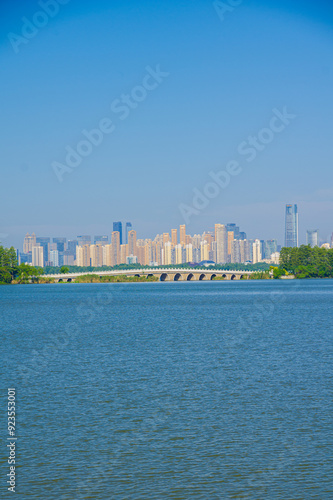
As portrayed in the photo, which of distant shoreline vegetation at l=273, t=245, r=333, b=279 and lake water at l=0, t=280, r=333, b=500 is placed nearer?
lake water at l=0, t=280, r=333, b=500

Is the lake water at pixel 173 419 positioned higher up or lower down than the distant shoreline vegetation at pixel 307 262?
lower down

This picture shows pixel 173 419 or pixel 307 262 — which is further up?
pixel 307 262

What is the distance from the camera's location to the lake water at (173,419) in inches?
444

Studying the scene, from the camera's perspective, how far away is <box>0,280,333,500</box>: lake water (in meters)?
11.3

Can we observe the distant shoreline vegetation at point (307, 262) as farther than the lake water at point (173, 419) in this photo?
Yes

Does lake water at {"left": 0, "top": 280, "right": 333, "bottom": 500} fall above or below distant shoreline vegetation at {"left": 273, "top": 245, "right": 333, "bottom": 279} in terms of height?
below

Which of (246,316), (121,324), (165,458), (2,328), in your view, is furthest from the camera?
(246,316)

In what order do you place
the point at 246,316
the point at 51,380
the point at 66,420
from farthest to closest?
the point at 246,316 < the point at 51,380 < the point at 66,420

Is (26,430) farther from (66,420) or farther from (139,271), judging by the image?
(139,271)

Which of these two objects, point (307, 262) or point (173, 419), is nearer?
point (173, 419)

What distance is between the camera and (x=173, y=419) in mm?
15539

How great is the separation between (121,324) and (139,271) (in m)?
140

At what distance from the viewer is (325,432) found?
1422 centimetres

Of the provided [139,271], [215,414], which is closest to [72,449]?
[215,414]
